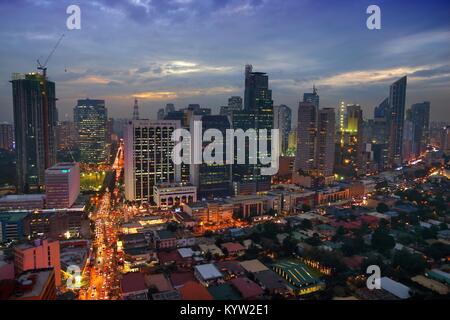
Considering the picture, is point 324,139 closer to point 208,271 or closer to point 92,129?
point 208,271

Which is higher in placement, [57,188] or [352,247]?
[57,188]

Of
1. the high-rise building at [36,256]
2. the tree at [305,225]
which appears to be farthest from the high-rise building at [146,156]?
the high-rise building at [36,256]

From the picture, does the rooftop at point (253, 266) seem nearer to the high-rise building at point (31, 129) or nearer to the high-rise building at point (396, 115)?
the high-rise building at point (31, 129)

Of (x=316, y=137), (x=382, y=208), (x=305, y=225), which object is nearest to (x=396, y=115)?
(x=316, y=137)

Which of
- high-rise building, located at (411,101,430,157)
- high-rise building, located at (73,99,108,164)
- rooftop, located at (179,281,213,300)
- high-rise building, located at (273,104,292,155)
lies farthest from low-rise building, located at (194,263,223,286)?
high-rise building, located at (411,101,430,157)

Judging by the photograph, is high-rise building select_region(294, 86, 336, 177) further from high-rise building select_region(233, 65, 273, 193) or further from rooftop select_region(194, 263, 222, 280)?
rooftop select_region(194, 263, 222, 280)

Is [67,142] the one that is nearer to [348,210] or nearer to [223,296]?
[348,210]

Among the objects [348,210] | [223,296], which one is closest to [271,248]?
[223,296]
